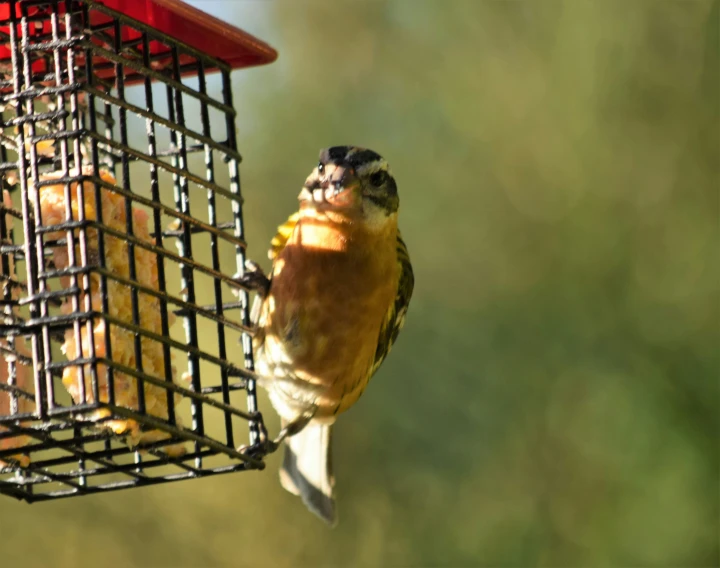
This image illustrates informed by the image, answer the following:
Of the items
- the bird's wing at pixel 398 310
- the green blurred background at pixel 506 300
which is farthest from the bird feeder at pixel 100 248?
the green blurred background at pixel 506 300

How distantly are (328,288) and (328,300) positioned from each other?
0.05 metres

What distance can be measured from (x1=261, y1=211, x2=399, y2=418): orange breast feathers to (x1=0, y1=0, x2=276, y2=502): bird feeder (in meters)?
0.25

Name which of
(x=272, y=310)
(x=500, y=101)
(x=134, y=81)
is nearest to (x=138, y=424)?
(x=272, y=310)

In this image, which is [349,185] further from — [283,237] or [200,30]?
[200,30]

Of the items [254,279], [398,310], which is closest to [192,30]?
[254,279]

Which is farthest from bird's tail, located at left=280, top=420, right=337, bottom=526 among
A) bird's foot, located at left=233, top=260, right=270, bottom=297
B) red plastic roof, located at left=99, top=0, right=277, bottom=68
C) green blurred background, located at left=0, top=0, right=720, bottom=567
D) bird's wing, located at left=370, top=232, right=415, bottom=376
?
green blurred background, located at left=0, top=0, right=720, bottom=567

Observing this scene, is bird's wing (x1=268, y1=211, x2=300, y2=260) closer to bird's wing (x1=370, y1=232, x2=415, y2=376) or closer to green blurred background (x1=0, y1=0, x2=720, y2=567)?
bird's wing (x1=370, y1=232, x2=415, y2=376)

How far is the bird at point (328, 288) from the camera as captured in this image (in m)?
5.33

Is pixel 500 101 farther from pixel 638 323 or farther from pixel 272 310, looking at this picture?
pixel 272 310

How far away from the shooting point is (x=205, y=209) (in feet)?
33.2

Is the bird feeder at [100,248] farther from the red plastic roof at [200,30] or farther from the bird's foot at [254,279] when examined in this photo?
the bird's foot at [254,279]

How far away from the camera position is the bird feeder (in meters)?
4.12

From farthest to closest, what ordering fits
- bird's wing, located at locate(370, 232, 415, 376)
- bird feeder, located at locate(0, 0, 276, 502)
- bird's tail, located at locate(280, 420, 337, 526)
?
bird's tail, located at locate(280, 420, 337, 526) → bird's wing, located at locate(370, 232, 415, 376) → bird feeder, located at locate(0, 0, 276, 502)

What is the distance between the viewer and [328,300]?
211 inches
